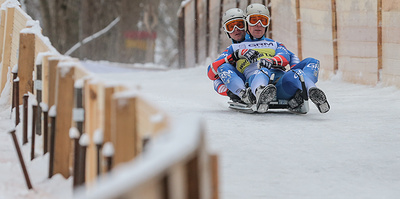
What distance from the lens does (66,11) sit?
25.1 meters

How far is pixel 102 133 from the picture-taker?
3982 mm

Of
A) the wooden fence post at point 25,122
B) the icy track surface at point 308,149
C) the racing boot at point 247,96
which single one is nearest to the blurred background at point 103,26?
the icy track surface at point 308,149

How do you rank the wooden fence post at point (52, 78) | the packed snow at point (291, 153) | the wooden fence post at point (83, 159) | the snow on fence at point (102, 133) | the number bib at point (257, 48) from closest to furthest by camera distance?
the snow on fence at point (102, 133), the wooden fence post at point (83, 159), the packed snow at point (291, 153), the wooden fence post at point (52, 78), the number bib at point (257, 48)

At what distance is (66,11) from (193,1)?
22.2 feet

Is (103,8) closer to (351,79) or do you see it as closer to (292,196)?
(351,79)

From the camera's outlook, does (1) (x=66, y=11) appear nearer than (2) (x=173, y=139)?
No

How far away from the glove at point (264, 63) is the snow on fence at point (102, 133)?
2293 mm

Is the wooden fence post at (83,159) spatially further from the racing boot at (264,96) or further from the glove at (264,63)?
the glove at (264,63)

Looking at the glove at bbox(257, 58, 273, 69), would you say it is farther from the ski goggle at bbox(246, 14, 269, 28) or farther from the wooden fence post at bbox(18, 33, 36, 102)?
the wooden fence post at bbox(18, 33, 36, 102)

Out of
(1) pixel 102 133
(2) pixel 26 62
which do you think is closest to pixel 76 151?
(1) pixel 102 133

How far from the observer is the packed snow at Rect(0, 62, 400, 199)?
4.93 m

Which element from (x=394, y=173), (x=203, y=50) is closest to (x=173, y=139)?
(x=394, y=173)

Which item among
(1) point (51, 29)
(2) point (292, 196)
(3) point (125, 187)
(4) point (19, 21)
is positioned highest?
(1) point (51, 29)

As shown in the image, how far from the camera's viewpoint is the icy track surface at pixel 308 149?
5010 mm
